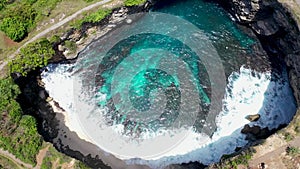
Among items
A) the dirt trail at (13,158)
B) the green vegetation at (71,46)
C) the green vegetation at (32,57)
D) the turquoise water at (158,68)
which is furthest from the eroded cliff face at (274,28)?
the dirt trail at (13,158)

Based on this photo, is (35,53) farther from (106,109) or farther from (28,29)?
(106,109)

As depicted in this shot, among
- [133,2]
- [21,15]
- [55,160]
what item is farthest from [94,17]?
[55,160]

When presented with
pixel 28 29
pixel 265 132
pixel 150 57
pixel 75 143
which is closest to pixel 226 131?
pixel 265 132

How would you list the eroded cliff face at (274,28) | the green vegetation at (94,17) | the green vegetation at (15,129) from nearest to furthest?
the green vegetation at (15,129)
the eroded cliff face at (274,28)
the green vegetation at (94,17)

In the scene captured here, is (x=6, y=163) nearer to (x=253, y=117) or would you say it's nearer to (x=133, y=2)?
(x=133, y=2)

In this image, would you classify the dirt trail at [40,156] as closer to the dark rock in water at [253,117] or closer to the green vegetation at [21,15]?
the green vegetation at [21,15]
